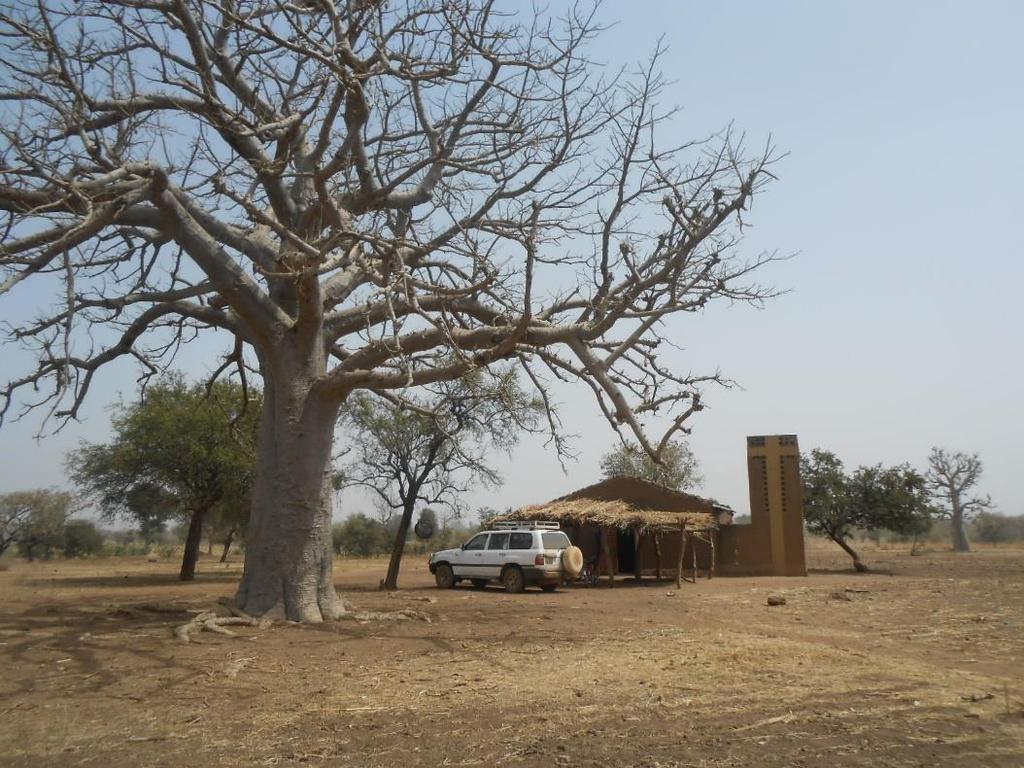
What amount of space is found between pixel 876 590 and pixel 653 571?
34.2ft

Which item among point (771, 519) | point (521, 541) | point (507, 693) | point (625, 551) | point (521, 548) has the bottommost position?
point (507, 693)

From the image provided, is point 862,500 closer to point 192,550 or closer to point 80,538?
point 192,550

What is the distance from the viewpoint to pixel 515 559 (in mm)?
21156

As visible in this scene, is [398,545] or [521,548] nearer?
[521,548]

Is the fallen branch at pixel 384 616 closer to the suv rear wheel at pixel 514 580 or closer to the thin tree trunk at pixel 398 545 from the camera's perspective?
the suv rear wheel at pixel 514 580

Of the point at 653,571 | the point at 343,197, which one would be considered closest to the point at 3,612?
the point at 343,197

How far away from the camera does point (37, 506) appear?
153ft

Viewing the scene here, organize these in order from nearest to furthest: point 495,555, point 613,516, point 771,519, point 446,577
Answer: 1. point 495,555
2. point 446,577
3. point 613,516
4. point 771,519

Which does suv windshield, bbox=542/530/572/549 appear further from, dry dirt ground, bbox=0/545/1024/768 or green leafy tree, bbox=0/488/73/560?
green leafy tree, bbox=0/488/73/560

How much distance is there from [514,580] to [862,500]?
21.1 m

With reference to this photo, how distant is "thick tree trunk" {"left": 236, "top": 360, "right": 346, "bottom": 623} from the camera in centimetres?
1111

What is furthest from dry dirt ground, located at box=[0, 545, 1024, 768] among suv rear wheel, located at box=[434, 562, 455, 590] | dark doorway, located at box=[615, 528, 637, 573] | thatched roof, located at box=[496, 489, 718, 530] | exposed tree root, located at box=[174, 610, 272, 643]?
dark doorway, located at box=[615, 528, 637, 573]

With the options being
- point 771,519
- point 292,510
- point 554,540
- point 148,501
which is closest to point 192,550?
point 148,501

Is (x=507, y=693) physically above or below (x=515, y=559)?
below
